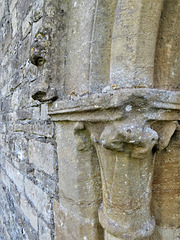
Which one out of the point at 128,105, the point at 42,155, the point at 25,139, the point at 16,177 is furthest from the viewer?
the point at 16,177

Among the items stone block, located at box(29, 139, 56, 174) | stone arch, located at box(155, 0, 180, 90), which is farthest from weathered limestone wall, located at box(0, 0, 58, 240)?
stone arch, located at box(155, 0, 180, 90)

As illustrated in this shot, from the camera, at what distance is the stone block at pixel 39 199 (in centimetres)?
137

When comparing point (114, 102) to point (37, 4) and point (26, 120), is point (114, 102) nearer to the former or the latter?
point (37, 4)

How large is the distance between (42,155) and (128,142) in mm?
904

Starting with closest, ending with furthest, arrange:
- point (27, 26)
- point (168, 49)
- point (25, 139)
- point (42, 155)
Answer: point (168, 49) → point (42, 155) → point (27, 26) → point (25, 139)

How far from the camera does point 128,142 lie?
73 centimetres

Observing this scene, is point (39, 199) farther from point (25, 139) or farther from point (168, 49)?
point (168, 49)

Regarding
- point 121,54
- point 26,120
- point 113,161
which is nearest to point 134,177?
point 113,161

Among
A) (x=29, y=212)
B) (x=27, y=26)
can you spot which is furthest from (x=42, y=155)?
(x=27, y=26)

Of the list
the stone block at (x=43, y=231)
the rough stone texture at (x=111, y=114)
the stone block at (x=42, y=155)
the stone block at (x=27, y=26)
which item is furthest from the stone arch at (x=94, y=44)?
the stone block at (x=43, y=231)

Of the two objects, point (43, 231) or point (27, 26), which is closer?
point (43, 231)

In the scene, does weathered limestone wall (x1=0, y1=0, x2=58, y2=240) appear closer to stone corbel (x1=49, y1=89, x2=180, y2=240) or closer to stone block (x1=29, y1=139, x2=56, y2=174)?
stone block (x1=29, y1=139, x2=56, y2=174)

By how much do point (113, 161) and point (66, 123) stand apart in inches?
14.7

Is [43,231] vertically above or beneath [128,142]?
beneath
